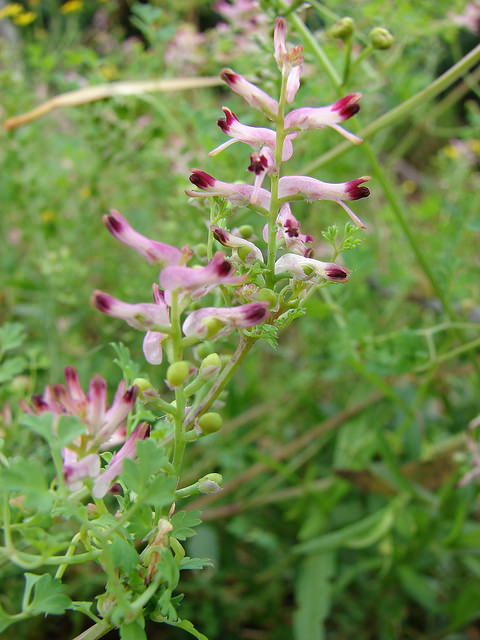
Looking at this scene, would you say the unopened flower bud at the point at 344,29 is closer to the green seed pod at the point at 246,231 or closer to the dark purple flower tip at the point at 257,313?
the green seed pod at the point at 246,231

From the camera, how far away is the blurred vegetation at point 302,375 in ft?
3.90

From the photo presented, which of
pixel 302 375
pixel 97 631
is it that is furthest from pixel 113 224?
pixel 302 375

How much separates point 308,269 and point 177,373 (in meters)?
0.17

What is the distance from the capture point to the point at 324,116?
0.56m

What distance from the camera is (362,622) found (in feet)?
4.56

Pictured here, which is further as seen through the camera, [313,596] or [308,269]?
[313,596]

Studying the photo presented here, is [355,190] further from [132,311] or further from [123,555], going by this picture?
[123,555]

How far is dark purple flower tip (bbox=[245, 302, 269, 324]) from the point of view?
473 millimetres

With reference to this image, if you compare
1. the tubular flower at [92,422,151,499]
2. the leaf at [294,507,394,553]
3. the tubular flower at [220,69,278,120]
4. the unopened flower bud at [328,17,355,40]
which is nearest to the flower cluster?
the tubular flower at [92,422,151,499]

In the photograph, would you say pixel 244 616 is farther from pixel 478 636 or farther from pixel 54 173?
pixel 54 173

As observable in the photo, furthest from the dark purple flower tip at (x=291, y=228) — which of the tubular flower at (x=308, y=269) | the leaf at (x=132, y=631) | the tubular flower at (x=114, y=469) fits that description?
the leaf at (x=132, y=631)

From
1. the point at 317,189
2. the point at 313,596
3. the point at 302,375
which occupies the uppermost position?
the point at 317,189

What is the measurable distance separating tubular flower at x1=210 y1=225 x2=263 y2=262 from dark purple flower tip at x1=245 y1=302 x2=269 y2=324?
95 mm

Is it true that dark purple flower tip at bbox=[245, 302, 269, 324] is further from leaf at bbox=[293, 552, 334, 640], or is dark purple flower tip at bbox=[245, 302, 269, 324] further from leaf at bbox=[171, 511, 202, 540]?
leaf at bbox=[293, 552, 334, 640]
